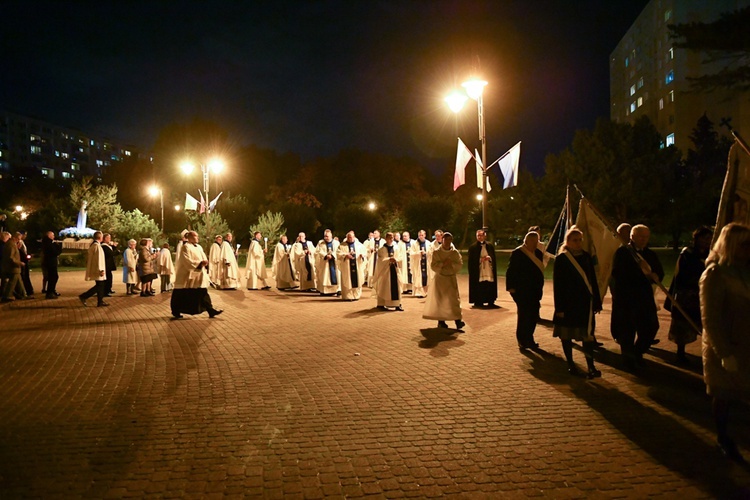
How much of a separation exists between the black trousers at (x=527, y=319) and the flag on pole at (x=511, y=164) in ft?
23.1

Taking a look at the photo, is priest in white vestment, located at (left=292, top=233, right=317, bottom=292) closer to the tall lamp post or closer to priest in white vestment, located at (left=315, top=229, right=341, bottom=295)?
priest in white vestment, located at (left=315, top=229, right=341, bottom=295)

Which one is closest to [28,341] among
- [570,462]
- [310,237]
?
[570,462]

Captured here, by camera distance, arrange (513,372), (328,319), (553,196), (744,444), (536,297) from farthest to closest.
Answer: (553,196), (328,319), (536,297), (513,372), (744,444)

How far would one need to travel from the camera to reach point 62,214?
39500 mm

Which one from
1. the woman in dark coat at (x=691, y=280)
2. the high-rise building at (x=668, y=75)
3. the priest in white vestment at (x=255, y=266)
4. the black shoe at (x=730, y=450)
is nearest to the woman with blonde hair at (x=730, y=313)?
the black shoe at (x=730, y=450)

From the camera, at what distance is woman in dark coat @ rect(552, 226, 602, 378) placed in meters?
7.28

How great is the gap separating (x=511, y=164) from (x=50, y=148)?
132916mm

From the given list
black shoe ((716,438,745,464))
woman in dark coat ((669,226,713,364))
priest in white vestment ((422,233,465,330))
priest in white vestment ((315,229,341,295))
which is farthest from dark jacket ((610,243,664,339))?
priest in white vestment ((315,229,341,295))

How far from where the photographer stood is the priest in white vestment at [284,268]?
68.3ft

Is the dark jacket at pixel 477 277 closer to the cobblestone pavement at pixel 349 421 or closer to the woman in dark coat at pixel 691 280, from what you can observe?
the cobblestone pavement at pixel 349 421

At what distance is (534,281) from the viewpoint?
912 cm

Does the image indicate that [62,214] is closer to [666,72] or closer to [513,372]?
[513,372]

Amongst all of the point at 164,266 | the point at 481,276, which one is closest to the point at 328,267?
the point at 481,276

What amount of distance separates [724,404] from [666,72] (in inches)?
2903
